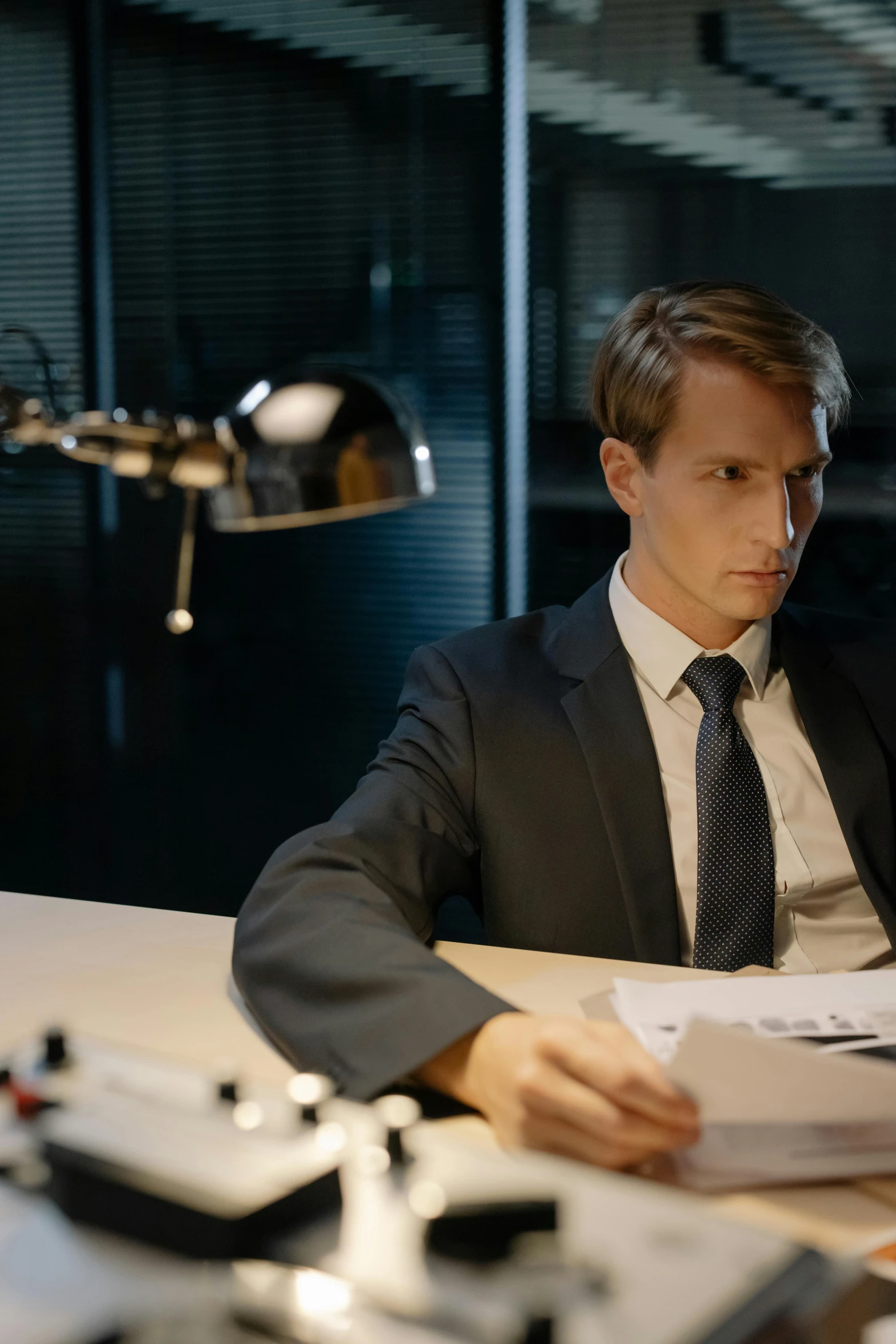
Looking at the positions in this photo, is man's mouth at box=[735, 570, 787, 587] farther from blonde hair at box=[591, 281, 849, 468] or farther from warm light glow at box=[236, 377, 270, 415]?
warm light glow at box=[236, 377, 270, 415]

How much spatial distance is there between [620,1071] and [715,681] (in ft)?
2.92

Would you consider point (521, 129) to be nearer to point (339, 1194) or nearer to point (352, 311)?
point (352, 311)

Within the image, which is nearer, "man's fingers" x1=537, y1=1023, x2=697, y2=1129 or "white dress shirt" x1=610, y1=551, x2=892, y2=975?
"man's fingers" x1=537, y1=1023, x2=697, y2=1129

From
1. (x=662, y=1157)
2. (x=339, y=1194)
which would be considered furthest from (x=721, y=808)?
(x=339, y=1194)

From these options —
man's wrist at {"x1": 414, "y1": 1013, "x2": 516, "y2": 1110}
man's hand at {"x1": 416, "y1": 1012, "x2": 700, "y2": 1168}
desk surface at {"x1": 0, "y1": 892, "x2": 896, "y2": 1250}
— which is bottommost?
desk surface at {"x1": 0, "y1": 892, "x2": 896, "y2": 1250}

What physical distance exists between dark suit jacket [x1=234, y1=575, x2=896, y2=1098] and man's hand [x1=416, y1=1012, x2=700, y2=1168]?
290mm

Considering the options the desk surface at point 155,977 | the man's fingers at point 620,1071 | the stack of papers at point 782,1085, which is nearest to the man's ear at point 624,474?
the desk surface at point 155,977

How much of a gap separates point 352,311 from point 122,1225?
2.93 m

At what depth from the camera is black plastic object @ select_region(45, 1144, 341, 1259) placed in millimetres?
638

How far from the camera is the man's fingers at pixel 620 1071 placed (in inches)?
36.4

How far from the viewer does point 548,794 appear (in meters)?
1.70

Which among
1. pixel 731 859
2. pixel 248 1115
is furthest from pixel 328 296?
pixel 248 1115

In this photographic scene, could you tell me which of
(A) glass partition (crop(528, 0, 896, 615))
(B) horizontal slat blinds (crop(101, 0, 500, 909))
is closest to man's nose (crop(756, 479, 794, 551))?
(A) glass partition (crop(528, 0, 896, 615))

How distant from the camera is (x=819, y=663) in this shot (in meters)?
1.86
